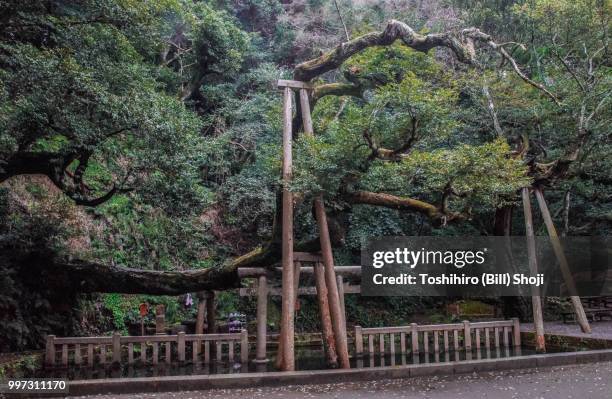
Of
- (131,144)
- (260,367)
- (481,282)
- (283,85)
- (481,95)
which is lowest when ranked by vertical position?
(260,367)

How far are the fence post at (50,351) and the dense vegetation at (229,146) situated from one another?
0.72 meters

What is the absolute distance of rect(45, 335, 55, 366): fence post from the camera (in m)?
9.42

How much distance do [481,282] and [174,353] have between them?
38.4 ft

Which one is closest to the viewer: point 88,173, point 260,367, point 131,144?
point 131,144

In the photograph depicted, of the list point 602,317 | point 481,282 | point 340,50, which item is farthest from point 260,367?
point 602,317

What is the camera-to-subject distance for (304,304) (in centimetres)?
1587

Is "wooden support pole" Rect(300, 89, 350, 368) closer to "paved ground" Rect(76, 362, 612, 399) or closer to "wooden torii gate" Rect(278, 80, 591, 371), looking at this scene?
"wooden torii gate" Rect(278, 80, 591, 371)

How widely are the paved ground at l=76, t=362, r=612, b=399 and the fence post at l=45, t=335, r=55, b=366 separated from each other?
3235mm

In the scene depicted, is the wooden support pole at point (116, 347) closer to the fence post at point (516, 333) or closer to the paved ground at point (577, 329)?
the fence post at point (516, 333)

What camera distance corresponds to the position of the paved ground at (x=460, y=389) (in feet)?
22.4

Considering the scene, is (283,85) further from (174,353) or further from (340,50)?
(174,353)

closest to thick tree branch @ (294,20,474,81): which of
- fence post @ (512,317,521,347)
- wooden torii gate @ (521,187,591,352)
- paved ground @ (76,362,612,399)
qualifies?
wooden torii gate @ (521,187,591,352)

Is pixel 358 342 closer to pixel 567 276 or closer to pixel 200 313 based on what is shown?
pixel 200 313

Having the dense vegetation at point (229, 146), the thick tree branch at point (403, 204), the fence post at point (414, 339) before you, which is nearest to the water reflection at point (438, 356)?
the fence post at point (414, 339)
